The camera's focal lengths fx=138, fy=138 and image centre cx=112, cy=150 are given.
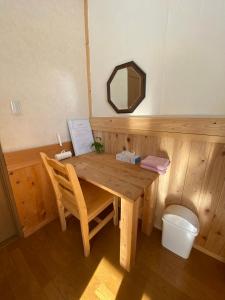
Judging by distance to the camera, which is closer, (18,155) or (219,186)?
(219,186)

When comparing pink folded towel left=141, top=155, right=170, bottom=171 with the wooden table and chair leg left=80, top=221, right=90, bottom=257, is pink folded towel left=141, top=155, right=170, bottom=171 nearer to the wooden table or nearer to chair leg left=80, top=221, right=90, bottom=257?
the wooden table

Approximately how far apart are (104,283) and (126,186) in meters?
0.73

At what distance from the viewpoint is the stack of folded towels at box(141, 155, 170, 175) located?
3.58ft

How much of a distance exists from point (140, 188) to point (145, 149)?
0.49 m

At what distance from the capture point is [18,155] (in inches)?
47.1

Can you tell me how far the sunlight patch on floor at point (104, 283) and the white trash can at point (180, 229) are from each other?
492mm

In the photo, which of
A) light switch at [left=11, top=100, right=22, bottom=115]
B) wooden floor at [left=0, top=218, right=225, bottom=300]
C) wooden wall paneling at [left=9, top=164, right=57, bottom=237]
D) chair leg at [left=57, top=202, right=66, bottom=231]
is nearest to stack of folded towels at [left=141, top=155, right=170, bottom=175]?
wooden floor at [left=0, top=218, right=225, bottom=300]

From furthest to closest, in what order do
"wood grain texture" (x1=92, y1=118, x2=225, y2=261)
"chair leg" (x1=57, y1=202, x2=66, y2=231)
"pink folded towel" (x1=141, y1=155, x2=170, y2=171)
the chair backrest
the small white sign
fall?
the small white sign, "chair leg" (x1=57, y1=202, x2=66, y2=231), "pink folded towel" (x1=141, y1=155, x2=170, y2=171), "wood grain texture" (x1=92, y1=118, x2=225, y2=261), the chair backrest

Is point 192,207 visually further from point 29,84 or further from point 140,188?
point 29,84

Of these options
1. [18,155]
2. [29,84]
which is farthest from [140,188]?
[29,84]

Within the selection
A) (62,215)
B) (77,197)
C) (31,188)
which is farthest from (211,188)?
(31,188)

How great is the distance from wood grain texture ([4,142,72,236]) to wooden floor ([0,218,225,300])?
0.19m

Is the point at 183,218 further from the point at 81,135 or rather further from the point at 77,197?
the point at 81,135

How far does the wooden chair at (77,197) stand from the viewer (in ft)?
3.04
